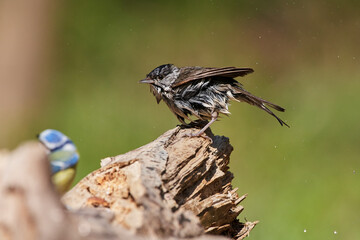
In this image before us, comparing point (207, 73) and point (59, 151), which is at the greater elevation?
point (207, 73)

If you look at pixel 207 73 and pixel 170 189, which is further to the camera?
pixel 207 73

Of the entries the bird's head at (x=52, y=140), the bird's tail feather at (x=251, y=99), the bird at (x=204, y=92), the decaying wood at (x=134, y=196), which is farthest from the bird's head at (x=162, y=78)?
the bird's head at (x=52, y=140)

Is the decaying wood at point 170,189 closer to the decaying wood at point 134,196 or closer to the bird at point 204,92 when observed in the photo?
the decaying wood at point 134,196

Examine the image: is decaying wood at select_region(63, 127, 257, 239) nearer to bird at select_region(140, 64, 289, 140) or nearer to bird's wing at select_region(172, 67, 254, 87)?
bird at select_region(140, 64, 289, 140)

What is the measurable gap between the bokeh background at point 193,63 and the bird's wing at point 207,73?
2.29m

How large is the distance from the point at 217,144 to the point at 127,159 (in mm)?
1035

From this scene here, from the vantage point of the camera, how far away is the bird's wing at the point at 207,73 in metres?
4.65

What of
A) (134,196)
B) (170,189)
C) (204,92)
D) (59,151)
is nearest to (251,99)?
(204,92)

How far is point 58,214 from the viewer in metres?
2.40

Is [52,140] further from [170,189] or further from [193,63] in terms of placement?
[193,63]

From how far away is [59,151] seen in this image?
2820 millimetres

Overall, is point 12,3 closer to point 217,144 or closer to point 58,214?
point 217,144

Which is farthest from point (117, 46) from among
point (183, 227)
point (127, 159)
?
point (183, 227)

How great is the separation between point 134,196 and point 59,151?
0.40 m
